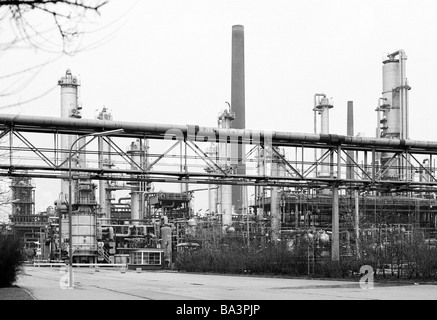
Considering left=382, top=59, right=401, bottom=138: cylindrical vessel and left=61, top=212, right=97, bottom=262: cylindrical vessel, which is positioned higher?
left=382, top=59, right=401, bottom=138: cylindrical vessel

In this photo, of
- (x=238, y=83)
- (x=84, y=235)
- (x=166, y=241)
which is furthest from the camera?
(x=84, y=235)

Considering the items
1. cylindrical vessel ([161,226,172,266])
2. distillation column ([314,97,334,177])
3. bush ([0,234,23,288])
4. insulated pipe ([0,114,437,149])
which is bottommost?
cylindrical vessel ([161,226,172,266])

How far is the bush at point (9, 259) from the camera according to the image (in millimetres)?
27123

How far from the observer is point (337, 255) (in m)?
39.2

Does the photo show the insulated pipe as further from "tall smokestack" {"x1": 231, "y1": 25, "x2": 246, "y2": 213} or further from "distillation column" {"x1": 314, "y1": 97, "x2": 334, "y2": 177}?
"distillation column" {"x1": 314, "y1": 97, "x2": 334, "y2": 177}

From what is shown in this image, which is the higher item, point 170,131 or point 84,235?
point 170,131

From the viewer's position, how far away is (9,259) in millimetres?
27562

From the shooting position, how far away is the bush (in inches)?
1068

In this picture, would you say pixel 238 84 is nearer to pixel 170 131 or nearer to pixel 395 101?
pixel 395 101

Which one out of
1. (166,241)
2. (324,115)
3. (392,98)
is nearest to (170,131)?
(392,98)

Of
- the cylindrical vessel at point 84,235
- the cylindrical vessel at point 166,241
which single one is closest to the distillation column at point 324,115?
the cylindrical vessel at point 166,241

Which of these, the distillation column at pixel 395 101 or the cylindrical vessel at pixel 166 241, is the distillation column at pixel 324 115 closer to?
the distillation column at pixel 395 101

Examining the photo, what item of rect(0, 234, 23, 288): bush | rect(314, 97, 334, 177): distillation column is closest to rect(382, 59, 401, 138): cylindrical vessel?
rect(314, 97, 334, 177): distillation column
